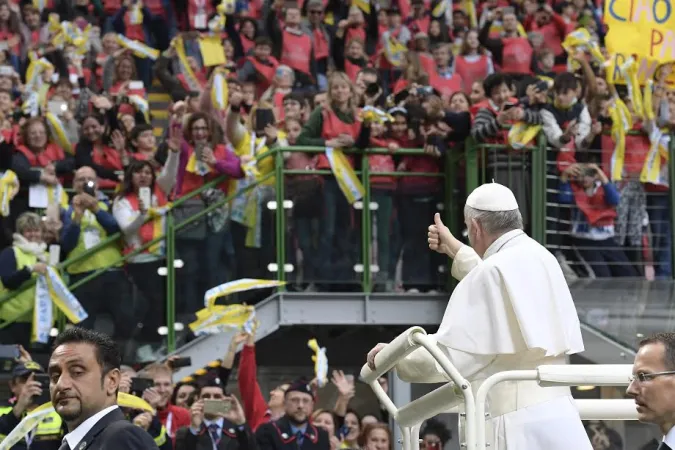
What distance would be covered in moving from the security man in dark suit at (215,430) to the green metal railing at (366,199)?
7.90ft

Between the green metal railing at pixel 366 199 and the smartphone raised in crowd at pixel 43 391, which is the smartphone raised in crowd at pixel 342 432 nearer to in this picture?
the green metal railing at pixel 366 199

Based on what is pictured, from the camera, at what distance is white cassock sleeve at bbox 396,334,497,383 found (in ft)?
22.6

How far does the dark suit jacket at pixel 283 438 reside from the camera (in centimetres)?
1275

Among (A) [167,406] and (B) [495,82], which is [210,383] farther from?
(B) [495,82]

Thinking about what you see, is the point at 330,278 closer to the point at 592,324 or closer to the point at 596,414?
the point at 592,324

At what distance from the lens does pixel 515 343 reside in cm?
696

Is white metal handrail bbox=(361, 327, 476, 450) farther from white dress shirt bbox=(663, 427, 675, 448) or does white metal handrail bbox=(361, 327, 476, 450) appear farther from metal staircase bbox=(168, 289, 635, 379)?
metal staircase bbox=(168, 289, 635, 379)

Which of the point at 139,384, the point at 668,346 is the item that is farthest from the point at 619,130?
the point at 668,346

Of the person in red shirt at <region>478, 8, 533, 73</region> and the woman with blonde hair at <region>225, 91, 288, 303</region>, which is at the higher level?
the person in red shirt at <region>478, 8, 533, 73</region>

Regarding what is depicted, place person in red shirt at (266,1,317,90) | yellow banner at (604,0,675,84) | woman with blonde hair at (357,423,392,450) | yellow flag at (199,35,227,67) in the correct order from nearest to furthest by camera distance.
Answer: woman with blonde hair at (357,423,392,450) → yellow banner at (604,0,675,84) → yellow flag at (199,35,227,67) → person in red shirt at (266,1,317,90)

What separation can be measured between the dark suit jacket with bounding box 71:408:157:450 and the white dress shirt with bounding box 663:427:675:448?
1.63 metres

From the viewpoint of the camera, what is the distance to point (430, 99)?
1531cm

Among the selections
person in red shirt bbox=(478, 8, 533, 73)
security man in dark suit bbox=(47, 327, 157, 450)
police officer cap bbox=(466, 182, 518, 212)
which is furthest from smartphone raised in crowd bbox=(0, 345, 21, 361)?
person in red shirt bbox=(478, 8, 533, 73)

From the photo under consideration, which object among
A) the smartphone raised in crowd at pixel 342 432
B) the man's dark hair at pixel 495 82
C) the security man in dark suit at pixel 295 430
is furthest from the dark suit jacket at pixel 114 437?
the man's dark hair at pixel 495 82
